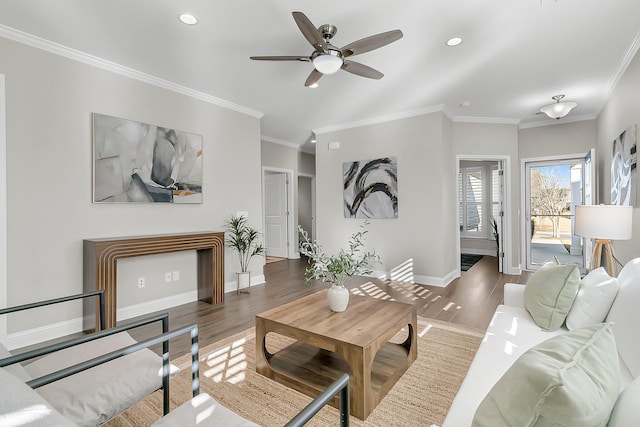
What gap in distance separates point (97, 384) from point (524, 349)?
202 cm

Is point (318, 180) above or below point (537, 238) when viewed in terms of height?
above

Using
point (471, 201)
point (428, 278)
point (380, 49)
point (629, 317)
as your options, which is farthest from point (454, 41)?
point (471, 201)

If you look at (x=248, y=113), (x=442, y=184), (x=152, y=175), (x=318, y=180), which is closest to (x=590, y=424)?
(x=152, y=175)

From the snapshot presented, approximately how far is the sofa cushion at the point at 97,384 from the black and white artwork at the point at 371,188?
4.10 meters

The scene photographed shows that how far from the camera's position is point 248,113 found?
472cm

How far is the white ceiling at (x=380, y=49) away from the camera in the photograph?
2457mm

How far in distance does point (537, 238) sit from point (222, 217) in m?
5.58

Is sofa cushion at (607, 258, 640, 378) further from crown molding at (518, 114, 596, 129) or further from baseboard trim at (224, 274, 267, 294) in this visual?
crown molding at (518, 114, 596, 129)

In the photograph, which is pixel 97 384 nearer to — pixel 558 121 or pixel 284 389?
pixel 284 389

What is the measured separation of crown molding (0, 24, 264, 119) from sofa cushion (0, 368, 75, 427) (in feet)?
10.6

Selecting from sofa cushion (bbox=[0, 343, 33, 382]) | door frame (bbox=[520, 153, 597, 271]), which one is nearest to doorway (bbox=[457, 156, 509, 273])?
A: door frame (bbox=[520, 153, 597, 271])

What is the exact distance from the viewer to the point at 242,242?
4.39 meters

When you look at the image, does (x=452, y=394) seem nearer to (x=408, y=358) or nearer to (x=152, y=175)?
(x=408, y=358)

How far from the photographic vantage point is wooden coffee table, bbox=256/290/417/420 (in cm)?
174
